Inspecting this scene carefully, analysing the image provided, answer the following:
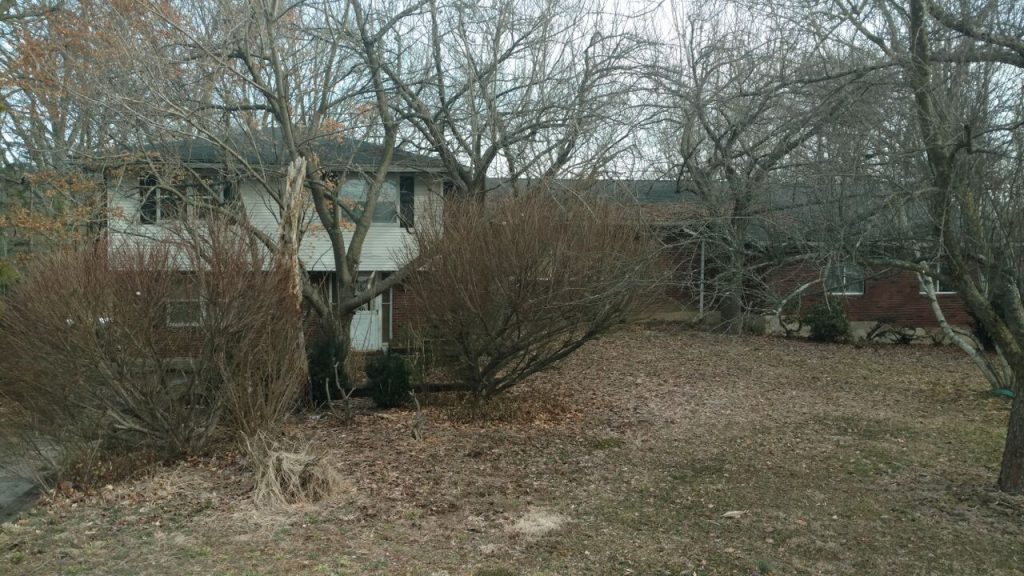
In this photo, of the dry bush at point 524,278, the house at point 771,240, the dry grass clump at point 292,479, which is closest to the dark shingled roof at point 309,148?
the house at point 771,240

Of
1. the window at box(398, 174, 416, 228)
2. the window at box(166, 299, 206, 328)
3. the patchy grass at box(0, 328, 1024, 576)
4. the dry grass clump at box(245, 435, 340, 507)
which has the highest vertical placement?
the window at box(398, 174, 416, 228)

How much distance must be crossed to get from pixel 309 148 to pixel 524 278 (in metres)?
3.97

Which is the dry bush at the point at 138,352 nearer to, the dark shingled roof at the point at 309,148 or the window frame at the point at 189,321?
the window frame at the point at 189,321

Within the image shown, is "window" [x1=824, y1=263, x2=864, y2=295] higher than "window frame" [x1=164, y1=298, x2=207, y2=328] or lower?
higher

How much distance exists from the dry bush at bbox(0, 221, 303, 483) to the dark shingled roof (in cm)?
319

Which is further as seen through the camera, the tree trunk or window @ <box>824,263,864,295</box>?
the tree trunk

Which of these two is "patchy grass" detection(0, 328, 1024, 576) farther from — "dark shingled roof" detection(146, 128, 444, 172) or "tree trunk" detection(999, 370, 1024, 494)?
"dark shingled roof" detection(146, 128, 444, 172)

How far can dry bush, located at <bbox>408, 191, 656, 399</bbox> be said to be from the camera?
8.47 metres

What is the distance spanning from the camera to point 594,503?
6293 mm

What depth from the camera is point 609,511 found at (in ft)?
20.0

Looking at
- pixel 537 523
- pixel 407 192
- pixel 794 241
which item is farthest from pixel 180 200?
pixel 407 192

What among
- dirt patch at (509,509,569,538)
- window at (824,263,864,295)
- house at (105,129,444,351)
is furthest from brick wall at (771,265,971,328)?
dirt patch at (509,509,569,538)

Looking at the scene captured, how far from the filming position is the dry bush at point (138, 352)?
275 inches

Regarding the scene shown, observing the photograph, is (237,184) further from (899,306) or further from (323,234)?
(899,306)
